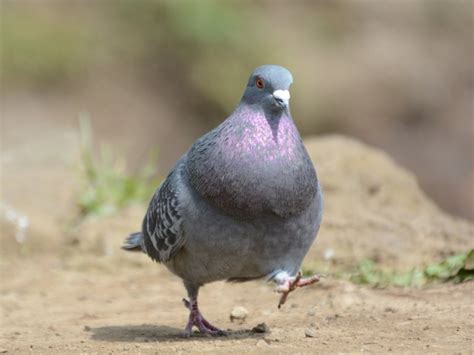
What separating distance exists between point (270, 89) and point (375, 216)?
3.04 meters

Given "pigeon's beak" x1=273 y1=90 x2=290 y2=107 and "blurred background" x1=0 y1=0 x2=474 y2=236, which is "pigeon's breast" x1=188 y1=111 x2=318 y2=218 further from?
"blurred background" x1=0 y1=0 x2=474 y2=236

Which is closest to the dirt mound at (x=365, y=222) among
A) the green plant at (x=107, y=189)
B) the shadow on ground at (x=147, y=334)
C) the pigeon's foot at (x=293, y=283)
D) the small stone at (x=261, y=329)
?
the green plant at (x=107, y=189)

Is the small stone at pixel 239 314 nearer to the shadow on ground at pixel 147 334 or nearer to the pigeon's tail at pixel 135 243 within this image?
the shadow on ground at pixel 147 334

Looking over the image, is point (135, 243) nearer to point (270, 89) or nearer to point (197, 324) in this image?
point (197, 324)

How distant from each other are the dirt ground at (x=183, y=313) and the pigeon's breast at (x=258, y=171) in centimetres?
75

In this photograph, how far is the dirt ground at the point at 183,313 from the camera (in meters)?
5.38

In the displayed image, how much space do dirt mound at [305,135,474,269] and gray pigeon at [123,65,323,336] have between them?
206 cm

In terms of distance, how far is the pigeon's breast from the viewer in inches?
213

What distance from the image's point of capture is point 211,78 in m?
14.9

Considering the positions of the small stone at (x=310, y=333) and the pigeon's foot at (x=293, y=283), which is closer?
the pigeon's foot at (x=293, y=283)

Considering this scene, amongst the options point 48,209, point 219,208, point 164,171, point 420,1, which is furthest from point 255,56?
point 219,208

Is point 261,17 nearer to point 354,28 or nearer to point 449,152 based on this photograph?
point 354,28

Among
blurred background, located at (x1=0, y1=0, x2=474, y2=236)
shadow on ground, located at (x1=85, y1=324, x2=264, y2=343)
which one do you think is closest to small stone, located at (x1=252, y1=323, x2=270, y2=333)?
shadow on ground, located at (x1=85, y1=324, x2=264, y2=343)

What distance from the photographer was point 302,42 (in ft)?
53.3
